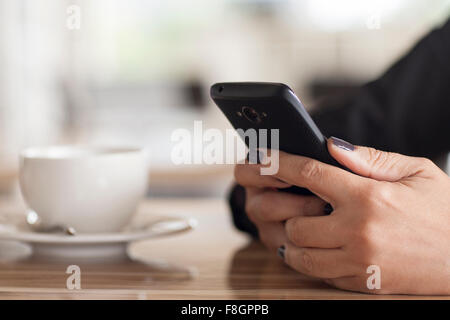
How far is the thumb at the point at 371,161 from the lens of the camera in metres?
0.44

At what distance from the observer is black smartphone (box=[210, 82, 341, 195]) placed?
1.33 feet

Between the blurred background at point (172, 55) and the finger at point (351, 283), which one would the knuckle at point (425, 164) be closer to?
the finger at point (351, 283)

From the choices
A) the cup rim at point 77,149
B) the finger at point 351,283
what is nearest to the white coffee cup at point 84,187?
the cup rim at point 77,149

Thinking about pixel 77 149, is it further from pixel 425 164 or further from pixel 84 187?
pixel 425 164

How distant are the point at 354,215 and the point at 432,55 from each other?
0.52 metres

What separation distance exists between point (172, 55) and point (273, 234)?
441 centimetres

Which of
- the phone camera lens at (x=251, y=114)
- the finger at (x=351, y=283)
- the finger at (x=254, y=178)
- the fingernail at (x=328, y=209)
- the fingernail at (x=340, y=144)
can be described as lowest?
the finger at (x=351, y=283)

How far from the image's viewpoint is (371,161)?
448 mm

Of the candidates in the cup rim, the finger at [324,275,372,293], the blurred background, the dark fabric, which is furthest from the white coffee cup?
the blurred background

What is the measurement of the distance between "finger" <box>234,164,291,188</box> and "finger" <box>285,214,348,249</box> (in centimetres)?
4

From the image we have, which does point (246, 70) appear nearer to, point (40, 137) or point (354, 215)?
point (40, 137)

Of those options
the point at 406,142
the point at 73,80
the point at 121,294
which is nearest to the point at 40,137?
the point at 73,80

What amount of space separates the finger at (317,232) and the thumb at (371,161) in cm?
4
